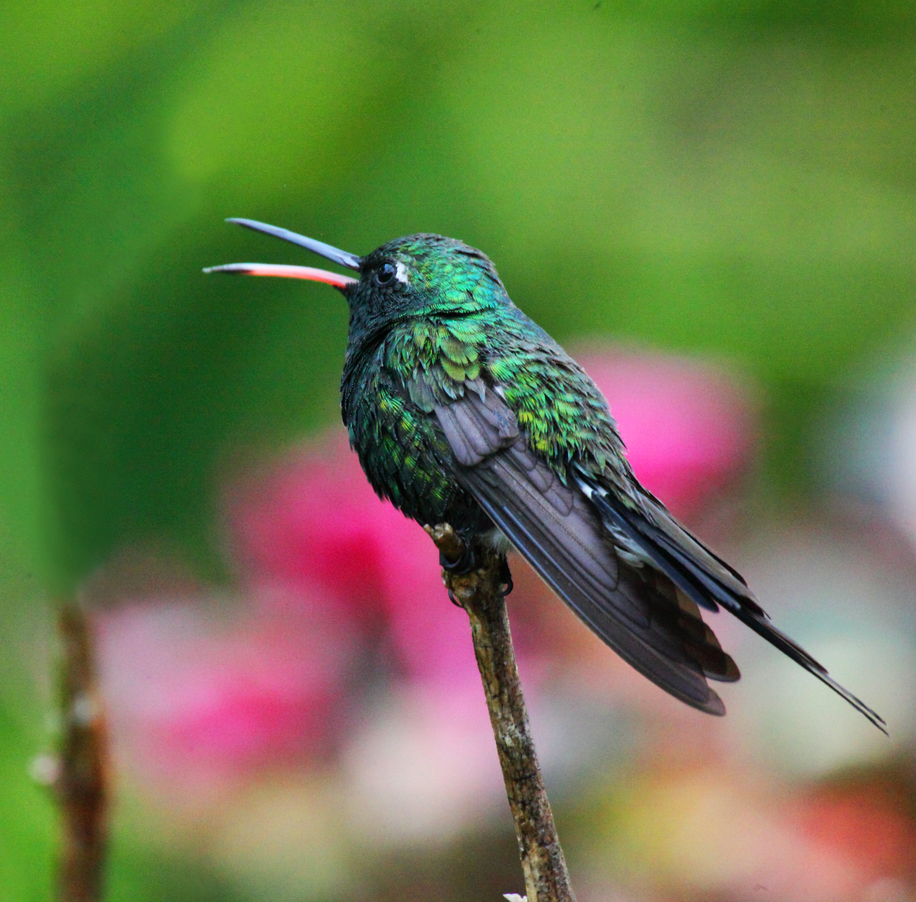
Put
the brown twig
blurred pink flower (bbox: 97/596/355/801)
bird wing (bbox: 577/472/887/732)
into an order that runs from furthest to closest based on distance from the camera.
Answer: blurred pink flower (bbox: 97/596/355/801), bird wing (bbox: 577/472/887/732), the brown twig

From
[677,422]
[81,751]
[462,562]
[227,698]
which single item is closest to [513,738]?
[462,562]

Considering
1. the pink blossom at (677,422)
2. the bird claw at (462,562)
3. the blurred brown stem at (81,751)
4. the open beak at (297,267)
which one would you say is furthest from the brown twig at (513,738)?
the pink blossom at (677,422)

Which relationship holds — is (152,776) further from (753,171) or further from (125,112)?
(753,171)

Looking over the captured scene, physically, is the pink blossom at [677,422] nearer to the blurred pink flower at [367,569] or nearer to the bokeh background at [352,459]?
the bokeh background at [352,459]

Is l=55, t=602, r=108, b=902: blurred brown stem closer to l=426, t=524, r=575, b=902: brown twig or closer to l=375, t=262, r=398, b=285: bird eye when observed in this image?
l=426, t=524, r=575, b=902: brown twig

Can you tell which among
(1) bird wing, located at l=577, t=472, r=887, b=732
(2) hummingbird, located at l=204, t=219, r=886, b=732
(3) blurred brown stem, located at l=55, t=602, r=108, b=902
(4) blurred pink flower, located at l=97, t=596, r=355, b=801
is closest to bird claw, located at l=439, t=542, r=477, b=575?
(2) hummingbird, located at l=204, t=219, r=886, b=732
